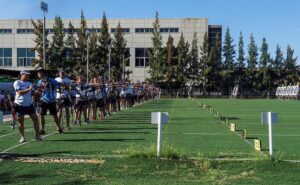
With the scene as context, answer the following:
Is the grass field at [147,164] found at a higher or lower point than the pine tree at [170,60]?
lower

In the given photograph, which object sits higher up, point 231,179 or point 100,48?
point 100,48

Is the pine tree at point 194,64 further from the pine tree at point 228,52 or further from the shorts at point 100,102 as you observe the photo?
the shorts at point 100,102

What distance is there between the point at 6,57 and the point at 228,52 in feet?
127

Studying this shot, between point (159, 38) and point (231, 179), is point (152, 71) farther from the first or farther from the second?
point (231, 179)

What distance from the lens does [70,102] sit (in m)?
18.6

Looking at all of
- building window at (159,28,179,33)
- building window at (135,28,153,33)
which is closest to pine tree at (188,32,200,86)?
building window at (159,28,179,33)

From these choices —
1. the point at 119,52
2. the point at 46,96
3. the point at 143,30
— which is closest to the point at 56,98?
the point at 46,96

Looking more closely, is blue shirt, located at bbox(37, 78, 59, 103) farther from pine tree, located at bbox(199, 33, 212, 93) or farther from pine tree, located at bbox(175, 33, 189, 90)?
pine tree, located at bbox(199, 33, 212, 93)

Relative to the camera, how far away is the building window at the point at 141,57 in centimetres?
9794

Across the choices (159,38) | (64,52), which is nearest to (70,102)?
(64,52)

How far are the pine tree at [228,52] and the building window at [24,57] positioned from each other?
110 ft

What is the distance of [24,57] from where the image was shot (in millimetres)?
97500

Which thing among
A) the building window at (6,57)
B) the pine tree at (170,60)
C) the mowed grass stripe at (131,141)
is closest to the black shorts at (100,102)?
the mowed grass stripe at (131,141)

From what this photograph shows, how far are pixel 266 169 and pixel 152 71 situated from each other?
80.9m
